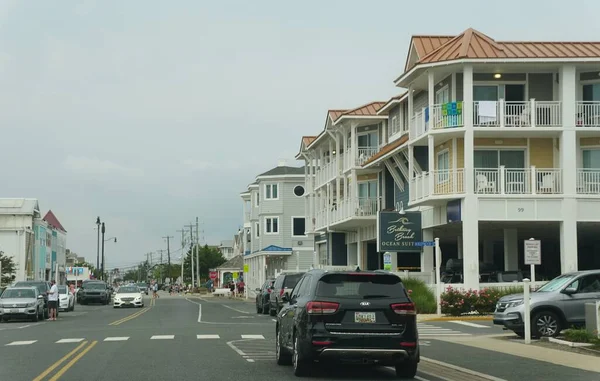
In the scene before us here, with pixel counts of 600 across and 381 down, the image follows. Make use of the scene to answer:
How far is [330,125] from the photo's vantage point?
184 feet

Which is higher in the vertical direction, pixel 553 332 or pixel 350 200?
pixel 350 200

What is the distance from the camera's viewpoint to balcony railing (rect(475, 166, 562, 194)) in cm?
3684

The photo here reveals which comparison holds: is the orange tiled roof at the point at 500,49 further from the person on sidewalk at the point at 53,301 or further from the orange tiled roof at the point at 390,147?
the person on sidewalk at the point at 53,301

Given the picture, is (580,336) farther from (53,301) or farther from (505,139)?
(53,301)

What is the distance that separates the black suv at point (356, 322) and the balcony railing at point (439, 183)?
2276cm

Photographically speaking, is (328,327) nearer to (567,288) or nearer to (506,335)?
(567,288)

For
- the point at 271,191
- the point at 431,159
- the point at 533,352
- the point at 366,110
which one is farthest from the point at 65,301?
the point at 271,191

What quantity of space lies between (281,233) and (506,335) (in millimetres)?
58691

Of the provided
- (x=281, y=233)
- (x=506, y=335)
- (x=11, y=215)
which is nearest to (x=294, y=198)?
(x=281, y=233)

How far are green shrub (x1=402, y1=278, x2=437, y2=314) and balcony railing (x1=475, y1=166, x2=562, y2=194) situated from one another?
4.38 metres

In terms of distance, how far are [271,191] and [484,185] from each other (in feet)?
159

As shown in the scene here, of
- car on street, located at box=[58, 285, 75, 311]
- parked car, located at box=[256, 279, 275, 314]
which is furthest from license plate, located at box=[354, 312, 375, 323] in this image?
car on street, located at box=[58, 285, 75, 311]

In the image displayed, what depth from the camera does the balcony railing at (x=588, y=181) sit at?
37.2 m

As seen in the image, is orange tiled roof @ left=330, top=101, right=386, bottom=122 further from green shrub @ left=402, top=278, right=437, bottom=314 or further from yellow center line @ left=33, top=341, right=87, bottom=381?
yellow center line @ left=33, top=341, right=87, bottom=381
